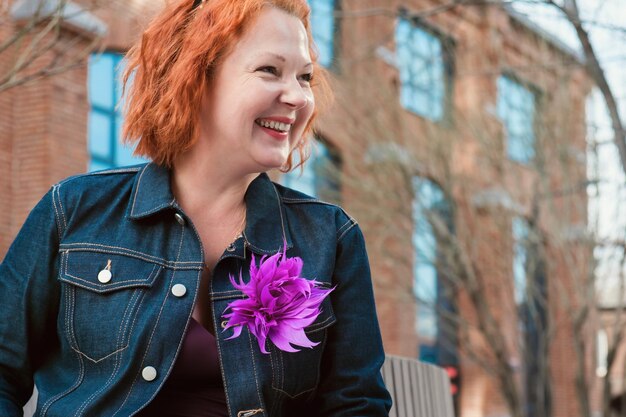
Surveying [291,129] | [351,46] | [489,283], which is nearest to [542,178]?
[489,283]

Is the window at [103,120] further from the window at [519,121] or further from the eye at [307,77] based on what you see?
the eye at [307,77]

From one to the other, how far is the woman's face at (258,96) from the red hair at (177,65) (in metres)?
0.03

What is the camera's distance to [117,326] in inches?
86.4

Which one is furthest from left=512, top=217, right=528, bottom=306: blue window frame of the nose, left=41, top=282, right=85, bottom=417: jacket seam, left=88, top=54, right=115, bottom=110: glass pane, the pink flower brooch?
left=41, top=282, right=85, bottom=417: jacket seam

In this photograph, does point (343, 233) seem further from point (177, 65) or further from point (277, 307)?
point (177, 65)

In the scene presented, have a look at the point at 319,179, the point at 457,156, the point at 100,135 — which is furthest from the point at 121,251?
the point at 319,179

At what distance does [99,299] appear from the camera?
87.5 inches

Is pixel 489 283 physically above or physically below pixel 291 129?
below

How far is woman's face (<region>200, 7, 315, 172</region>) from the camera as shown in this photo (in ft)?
7.54

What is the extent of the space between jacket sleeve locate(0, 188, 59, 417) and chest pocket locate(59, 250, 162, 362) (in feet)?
0.14

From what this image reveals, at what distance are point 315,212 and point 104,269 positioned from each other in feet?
1.85

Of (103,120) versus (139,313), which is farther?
(103,120)

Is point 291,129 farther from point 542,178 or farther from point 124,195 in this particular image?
point 542,178

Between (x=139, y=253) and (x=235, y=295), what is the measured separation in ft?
0.78
